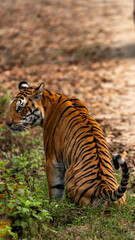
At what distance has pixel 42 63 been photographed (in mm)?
12766

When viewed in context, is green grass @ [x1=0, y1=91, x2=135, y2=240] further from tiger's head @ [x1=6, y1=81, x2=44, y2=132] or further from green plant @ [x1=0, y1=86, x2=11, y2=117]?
green plant @ [x1=0, y1=86, x2=11, y2=117]

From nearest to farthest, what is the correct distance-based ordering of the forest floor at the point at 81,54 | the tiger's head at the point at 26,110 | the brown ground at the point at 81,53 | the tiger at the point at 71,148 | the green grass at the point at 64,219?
the green grass at the point at 64,219 → the tiger at the point at 71,148 → the tiger's head at the point at 26,110 → the forest floor at the point at 81,54 → the brown ground at the point at 81,53

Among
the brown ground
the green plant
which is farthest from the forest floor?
the green plant

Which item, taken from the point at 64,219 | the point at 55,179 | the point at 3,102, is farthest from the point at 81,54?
the point at 64,219

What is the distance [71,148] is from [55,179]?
482 millimetres

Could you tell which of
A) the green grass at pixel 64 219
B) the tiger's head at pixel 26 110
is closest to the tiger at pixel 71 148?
the tiger's head at pixel 26 110

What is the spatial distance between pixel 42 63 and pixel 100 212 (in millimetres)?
9428

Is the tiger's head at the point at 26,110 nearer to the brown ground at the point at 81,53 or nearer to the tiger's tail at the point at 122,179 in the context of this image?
the tiger's tail at the point at 122,179

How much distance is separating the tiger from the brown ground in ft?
5.65

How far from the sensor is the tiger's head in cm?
460

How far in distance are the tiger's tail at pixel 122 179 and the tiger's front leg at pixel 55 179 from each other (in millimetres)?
863

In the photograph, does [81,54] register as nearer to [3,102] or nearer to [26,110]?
[3,102]

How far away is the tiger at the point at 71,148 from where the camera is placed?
379 cm

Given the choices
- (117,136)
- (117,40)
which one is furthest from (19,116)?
(117,40)
